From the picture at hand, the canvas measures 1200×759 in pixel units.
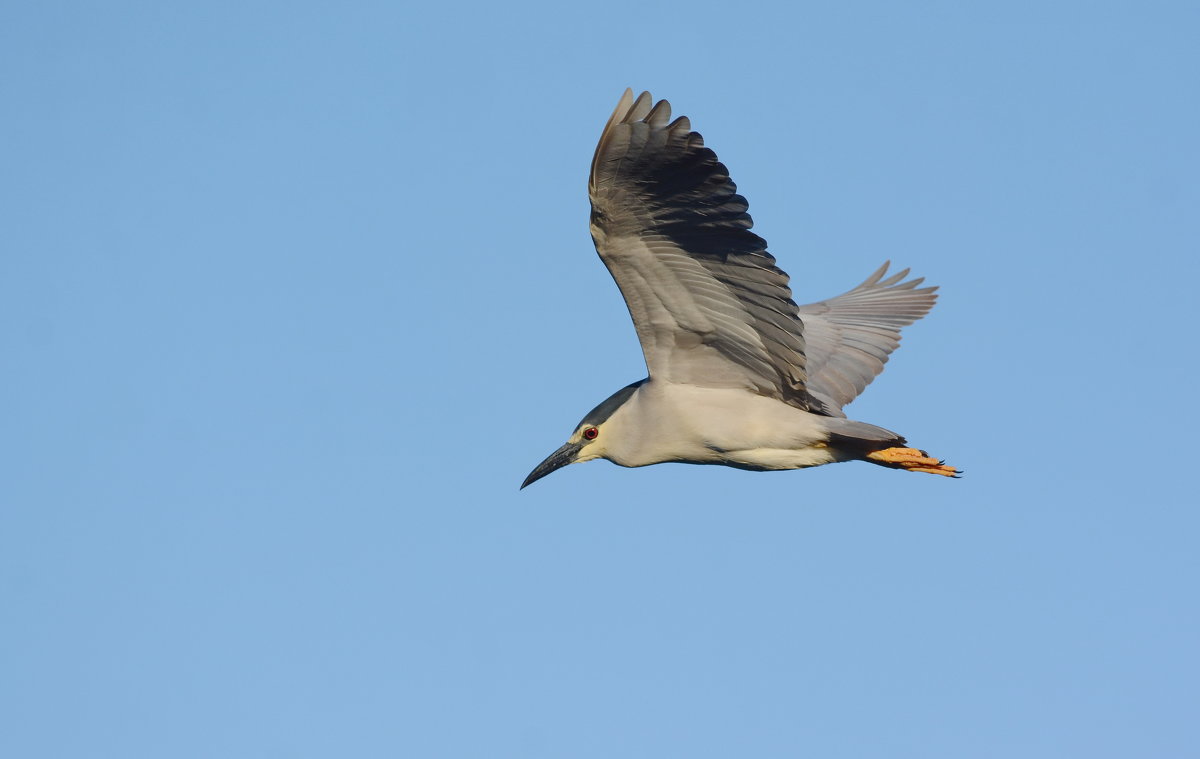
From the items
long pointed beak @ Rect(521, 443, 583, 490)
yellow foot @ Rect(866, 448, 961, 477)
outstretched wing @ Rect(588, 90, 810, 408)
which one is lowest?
yellow foot @ Rect(866, 448, 961, 477)

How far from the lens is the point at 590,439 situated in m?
10.3

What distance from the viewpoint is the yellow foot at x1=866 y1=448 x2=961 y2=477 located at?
10.2 m

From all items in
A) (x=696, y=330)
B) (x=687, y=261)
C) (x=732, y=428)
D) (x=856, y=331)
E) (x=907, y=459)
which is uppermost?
(x=856, y=331)

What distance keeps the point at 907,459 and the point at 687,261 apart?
8.99 feet

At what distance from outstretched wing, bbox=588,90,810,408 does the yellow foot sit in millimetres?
720

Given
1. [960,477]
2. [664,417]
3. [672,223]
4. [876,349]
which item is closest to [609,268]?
[672,223]

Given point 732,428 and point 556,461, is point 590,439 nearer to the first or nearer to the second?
point 556,461

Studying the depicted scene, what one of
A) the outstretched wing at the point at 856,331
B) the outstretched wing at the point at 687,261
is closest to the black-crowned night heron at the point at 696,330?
the outstretched wing at the point at 687,261

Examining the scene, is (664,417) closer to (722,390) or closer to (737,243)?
(722,390)

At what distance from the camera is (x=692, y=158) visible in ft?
26.3

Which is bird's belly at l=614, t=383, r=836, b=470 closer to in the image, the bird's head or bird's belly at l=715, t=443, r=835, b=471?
bird's belly at l=715, t=443, r=835, b=471

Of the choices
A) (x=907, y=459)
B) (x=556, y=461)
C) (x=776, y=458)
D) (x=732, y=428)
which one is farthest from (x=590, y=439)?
(x=907, y=459)

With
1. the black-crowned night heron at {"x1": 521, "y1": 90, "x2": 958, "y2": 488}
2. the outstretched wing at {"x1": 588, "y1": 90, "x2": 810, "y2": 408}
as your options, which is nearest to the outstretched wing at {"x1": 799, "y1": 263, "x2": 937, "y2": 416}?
the black-crowned night heron at {"x1": 521, "y1": 90, "x2": 958, "y2": 488}

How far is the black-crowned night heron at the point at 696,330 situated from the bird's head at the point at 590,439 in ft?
0.04
